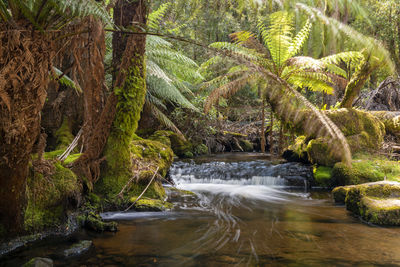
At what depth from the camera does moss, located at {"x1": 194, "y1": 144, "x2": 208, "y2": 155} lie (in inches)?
395

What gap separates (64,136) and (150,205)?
3.01m

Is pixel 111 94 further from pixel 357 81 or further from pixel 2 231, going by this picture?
pixel 357 81

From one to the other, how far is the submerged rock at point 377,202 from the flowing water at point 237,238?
0.15 metres

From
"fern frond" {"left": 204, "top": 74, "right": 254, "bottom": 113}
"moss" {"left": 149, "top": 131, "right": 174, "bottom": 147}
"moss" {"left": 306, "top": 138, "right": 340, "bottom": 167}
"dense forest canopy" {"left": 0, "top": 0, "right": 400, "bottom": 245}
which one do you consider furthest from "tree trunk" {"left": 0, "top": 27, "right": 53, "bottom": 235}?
"moss" {"left": 149, "top": 131, "right": 174, "bottom": 147}

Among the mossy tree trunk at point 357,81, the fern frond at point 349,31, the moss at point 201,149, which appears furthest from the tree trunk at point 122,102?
the moss at point 201,149

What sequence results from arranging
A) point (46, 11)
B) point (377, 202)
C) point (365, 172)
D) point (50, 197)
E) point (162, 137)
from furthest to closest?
point (162, 137), point (365, 172), point (377, 202), point (50, 197), point (46, 11)

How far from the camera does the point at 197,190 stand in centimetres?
582

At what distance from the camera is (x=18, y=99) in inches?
74.7

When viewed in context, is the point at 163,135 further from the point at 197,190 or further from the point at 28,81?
the point at 28,81

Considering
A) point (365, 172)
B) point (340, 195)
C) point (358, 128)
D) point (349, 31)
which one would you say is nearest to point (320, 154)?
point (365, 172)

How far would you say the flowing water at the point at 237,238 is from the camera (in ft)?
7.69

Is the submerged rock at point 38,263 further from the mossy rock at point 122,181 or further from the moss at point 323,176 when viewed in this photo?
the moss at point 323,176

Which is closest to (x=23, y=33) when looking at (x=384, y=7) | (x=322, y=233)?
(x=322, y=233)

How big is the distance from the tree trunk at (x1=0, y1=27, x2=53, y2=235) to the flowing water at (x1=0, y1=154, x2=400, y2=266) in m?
0.64
